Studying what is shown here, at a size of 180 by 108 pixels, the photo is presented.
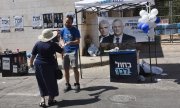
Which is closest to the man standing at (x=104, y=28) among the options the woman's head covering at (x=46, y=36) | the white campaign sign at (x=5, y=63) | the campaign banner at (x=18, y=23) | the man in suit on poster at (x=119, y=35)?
the man in suit on poster at (x=119, y=35)

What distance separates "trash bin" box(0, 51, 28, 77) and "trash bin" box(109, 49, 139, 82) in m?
3.49

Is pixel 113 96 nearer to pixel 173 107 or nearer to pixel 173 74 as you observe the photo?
pixel 173 107

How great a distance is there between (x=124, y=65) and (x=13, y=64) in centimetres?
407

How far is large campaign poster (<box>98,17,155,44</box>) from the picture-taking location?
1184 cm

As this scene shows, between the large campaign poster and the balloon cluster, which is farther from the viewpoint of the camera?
the large campaign poster

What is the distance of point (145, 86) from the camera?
10.3 meters

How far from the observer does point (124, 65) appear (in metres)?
10.7

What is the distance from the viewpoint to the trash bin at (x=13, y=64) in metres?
12.8

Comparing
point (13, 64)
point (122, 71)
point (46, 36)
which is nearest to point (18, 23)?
point (13, 64)

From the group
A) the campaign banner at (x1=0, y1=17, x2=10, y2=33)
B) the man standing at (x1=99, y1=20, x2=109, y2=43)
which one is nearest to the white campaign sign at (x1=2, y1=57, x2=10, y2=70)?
the man standing at (x1=99, y1=20, x2=109, y2=43)

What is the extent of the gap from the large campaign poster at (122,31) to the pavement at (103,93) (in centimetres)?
120

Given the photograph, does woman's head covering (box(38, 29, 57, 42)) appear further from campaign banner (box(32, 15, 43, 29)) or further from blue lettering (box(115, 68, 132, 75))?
campaign banner (box(32, 15, 43, 29))

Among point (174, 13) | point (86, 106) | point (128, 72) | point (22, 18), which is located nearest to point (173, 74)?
point (128, 72)

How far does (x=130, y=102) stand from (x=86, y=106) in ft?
3.33
